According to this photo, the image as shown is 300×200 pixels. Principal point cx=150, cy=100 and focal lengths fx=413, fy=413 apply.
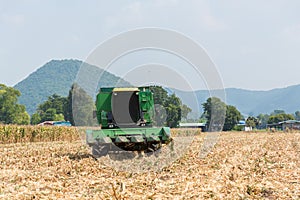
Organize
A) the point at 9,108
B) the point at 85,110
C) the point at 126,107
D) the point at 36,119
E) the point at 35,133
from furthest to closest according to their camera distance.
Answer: the point at 36,119, the point at 9,108, the point at 35,133, the point at 85,110, the point at 126,107

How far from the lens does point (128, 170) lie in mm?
11531

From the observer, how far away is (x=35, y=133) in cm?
3400

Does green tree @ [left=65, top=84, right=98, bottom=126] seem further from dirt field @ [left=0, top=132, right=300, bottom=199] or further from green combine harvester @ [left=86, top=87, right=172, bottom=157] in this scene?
dirt field @ [left=0, top=132, right=300, bottom=199]

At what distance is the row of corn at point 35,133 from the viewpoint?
31511mm

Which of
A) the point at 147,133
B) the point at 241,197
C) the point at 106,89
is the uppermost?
the point at 106,89

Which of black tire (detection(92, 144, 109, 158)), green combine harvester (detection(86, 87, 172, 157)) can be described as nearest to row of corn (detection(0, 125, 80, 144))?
green combine harvester (detection(86, 87, 172, 157))

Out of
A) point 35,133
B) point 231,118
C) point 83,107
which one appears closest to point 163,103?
point 83,107

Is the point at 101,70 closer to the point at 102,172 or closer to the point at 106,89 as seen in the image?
the point at 106,89

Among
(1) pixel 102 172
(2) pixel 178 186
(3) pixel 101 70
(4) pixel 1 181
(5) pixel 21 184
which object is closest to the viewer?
(2) pixel 178 186

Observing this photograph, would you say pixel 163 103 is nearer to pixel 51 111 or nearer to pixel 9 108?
pixel 9 108

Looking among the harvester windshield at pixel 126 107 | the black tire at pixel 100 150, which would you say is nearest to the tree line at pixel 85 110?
the harvester windshield at pixel 126 107

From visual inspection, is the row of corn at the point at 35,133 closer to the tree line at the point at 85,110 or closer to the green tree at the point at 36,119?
the tree line at the point at 85,110

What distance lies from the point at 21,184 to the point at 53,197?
6.17 feet

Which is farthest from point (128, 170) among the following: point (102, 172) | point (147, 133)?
point (147, 133)
